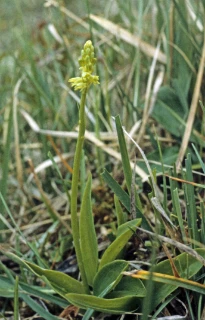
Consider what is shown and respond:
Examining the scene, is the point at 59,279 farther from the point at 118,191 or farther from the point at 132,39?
the point at 132,39

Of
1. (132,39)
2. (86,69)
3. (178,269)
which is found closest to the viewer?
(86,69)

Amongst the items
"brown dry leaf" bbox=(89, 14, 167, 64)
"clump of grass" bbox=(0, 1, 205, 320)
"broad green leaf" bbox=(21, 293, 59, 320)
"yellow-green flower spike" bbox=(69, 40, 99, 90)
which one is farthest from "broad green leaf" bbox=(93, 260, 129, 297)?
"brown dry leaf" bbox=(89, 14, 167, 64)

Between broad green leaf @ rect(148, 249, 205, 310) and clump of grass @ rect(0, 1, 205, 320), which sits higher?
clump of grass @ rect(0, 1, 205, 320)

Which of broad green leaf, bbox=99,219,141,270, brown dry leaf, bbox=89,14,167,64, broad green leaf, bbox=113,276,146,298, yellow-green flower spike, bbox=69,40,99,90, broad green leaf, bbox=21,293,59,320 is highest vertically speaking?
brown dry leaf, bbox=89,14,167,64

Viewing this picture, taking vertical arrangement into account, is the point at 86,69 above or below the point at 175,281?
above

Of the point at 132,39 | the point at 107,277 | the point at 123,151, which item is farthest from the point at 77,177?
the point at 132,39

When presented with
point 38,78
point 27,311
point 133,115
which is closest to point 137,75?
point 133,115

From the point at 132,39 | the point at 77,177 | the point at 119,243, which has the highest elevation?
the point at 132,39

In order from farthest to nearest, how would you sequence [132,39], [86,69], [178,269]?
1. [132,39]
2. [178,269]
3. [86,69]

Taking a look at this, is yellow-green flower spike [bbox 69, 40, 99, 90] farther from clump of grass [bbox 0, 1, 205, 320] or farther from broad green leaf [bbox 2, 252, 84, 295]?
broad green leaf [bbox 2, 252, 84, 295]
